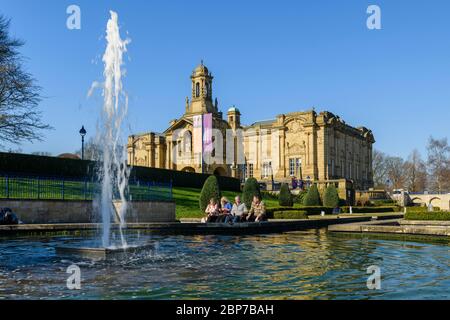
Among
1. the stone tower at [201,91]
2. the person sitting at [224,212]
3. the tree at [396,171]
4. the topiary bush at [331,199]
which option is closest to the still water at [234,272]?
the person sitting at [224,212]

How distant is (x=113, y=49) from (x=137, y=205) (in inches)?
344

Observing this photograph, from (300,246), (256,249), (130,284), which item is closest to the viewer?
(130,284)

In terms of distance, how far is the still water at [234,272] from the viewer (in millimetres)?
5996

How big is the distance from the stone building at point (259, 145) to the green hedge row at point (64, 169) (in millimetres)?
23954

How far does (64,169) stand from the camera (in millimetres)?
33125

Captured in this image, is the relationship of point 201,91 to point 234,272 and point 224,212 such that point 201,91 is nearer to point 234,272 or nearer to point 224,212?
point 224,212

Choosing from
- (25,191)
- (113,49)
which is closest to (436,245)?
(113,49)

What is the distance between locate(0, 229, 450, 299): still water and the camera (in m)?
6.00

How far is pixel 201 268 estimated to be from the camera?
812 cm

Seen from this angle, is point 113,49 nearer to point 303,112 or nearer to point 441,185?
point 303,112

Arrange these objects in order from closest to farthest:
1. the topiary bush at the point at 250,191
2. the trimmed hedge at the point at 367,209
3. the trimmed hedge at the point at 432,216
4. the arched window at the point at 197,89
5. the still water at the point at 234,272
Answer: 1. the still water at the point at 234,272
2. the trimmed hedge at the point at 432,216
3. the topiary bush at the point at 250,191
4. the trimmed hedge at the point at 367,209
5. the arched window at the point at 197,89

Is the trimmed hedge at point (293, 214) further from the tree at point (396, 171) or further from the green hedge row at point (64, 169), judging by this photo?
the tree at point (396, 171)

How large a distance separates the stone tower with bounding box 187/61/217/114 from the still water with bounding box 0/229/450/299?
65.9 metres

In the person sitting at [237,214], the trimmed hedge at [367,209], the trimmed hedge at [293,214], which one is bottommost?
the trimmed hedge at [367,209]
